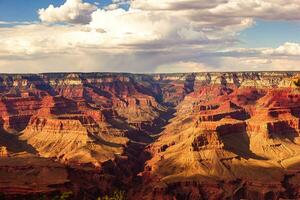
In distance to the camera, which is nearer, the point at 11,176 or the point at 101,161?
the point at 11,176

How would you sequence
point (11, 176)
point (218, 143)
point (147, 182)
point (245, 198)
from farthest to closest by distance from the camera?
1. point (218, 143)
2. point (147, 182)
3. point (245, 198)
4. point (11, 176)

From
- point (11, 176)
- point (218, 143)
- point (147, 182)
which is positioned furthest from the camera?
point (218, 143)

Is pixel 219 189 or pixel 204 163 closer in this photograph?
pixel 219 189

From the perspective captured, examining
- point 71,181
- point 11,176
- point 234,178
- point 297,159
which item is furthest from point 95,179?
point 297,159

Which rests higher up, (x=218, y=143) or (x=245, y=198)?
(x=218, y=143)

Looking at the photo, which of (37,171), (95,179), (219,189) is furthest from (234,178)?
(37,171)

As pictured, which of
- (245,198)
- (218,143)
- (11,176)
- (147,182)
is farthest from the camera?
(218,143)

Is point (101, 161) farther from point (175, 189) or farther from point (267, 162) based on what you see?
point (267, 162)

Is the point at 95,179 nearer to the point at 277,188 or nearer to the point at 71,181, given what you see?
the point at 71,181
